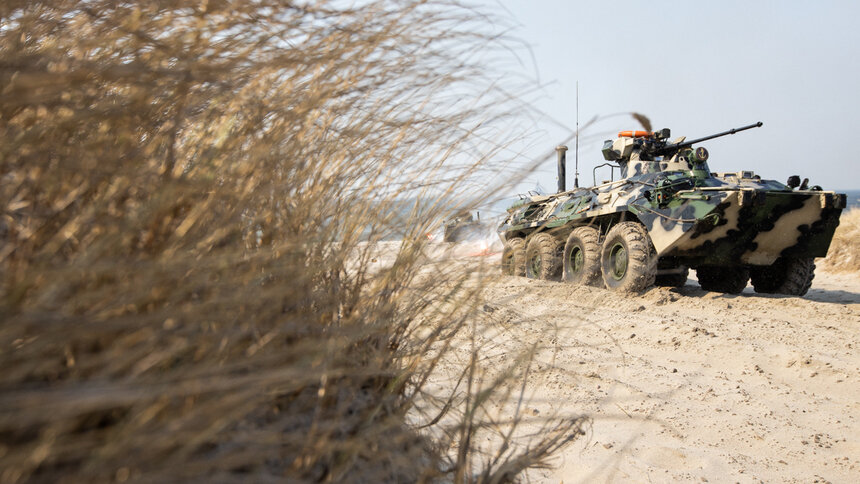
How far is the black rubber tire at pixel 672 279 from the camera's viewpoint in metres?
7.58

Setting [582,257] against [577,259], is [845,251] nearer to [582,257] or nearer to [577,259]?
[577,259]

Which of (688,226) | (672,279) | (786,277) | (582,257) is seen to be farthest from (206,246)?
(786,277)

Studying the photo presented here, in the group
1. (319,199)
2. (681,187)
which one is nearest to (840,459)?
(319,199)

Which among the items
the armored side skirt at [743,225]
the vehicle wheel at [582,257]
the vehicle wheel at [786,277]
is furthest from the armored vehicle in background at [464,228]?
the vehicle wheel at [786,277]

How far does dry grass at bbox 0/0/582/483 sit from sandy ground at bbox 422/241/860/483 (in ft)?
1.15

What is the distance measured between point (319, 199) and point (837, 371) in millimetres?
4048

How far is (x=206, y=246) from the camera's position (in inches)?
37.2

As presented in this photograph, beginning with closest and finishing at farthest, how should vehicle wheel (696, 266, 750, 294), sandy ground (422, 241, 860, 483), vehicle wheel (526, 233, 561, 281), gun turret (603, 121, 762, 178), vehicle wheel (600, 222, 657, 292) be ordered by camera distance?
1. sandy ground (422, 241, 860, 483)
2. vehicle wheel (600, 222, 657, 292)
3. gun turret (603, 121, 762, 178)
4. vehicle wheel (696, 266, 750, 294)
5. vehicle wheel (526, 233, 561, 281)

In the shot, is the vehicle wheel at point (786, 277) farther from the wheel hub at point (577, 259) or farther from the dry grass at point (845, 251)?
the dry grass at point (845, 251)

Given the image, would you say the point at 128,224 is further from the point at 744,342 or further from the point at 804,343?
the point at 804,343

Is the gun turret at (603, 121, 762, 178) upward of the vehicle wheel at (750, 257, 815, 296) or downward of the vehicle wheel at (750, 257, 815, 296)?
upward

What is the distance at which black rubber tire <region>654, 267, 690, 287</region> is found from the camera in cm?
758

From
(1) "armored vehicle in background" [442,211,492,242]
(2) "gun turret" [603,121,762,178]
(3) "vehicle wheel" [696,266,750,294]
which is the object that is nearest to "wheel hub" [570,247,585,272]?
(2) "gun turret" [603,121,762,178]

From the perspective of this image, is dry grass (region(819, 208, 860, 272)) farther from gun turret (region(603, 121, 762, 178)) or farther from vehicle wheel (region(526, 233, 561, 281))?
vehicle wheel (region(526, 233, 561, 281))
